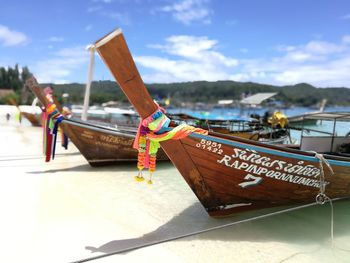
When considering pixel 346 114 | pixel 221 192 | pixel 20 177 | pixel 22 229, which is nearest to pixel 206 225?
pixel 221 192

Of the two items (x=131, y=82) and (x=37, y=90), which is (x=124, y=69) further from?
(x=37, y=90)

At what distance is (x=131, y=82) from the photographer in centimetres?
338

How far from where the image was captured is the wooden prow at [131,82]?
3120 millimetres

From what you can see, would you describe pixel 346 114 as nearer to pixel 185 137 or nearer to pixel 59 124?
pixel 185 137

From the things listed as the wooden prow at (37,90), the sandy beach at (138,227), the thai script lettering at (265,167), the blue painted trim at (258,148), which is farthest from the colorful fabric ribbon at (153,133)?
the wooden prow at (37,90)

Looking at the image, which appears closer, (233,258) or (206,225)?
(233,258)

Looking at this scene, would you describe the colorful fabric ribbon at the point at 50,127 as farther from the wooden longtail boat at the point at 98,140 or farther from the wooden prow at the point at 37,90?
the wooden longtail boat at the point at 98,140

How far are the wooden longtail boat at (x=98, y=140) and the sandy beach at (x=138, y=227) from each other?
118cm

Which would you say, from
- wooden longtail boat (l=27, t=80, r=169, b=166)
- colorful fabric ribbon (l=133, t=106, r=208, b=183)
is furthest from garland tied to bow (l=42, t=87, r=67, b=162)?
colorful fabric ribbon (l=133, t=106, r=208, b=183)

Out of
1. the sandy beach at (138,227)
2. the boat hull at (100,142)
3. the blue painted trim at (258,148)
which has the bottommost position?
the sandy beach at (138,227)

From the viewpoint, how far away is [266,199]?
4590 mm

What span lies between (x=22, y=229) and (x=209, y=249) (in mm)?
2647

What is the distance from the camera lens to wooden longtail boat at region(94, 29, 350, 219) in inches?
153

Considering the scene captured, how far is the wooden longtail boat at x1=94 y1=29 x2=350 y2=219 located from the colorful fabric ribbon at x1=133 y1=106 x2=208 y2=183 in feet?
0.26
